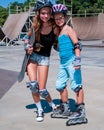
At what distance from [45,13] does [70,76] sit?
3.33 ft

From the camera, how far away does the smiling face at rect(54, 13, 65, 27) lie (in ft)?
20.2

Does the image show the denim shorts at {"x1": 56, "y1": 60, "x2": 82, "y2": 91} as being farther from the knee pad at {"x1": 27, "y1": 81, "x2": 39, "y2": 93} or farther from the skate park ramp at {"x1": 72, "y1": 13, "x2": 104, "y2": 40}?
the skate park ramp at {"x1": 72, "y1": 13, "x2": 104, "y2": 40}

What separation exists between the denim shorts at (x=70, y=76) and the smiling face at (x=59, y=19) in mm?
583

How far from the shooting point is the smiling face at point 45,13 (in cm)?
619

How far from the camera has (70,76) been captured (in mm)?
6254

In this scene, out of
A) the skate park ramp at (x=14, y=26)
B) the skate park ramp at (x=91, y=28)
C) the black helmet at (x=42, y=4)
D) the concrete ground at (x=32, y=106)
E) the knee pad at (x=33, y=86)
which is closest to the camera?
the concrete ground at (x=32, y=106)

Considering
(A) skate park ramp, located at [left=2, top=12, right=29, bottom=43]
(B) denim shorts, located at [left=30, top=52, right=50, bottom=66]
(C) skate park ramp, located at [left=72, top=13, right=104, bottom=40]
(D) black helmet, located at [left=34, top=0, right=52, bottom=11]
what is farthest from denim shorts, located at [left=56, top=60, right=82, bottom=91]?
(C) skate park ramp, located at [left=72, top=13, right=104, bottom=40]

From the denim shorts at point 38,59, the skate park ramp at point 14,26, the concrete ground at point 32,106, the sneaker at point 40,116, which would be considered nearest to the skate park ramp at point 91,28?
the skate park ramp at point 14,26

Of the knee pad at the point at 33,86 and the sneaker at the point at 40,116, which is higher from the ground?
the knee pad at the point at 33,86

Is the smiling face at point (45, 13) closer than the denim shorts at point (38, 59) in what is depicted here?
Yes

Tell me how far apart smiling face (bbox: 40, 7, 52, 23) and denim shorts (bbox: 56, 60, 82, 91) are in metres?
0.74

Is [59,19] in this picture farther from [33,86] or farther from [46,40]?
[33,86]

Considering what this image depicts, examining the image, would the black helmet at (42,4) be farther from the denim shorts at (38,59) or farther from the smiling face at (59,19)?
the denim shorts at (38,59)

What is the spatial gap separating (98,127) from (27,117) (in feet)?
4.09
